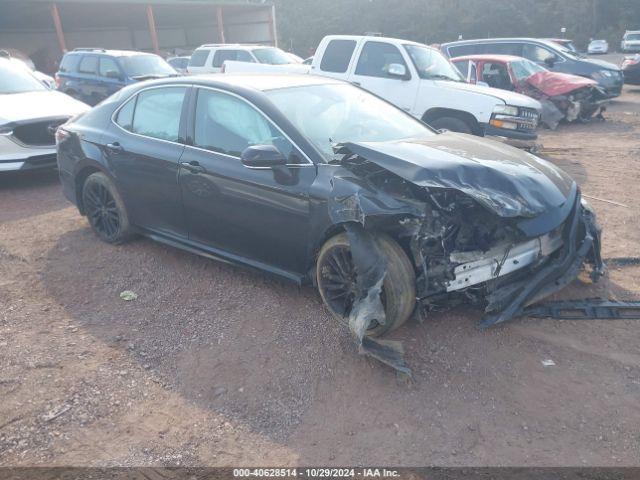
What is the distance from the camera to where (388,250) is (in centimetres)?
338

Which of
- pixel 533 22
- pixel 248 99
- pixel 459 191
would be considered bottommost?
pixel 533 22

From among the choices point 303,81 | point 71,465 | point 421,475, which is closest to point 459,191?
point 421,475

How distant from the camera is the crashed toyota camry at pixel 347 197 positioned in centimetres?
334

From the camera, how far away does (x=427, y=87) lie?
8500 mm

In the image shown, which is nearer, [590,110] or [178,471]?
[178,471]

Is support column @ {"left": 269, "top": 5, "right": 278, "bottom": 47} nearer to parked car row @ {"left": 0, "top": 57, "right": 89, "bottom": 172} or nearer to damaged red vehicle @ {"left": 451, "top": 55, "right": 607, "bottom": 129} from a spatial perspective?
damaged red vehicle @ {"left": 451, "top": 55, "right": 607, "bottom": 129}

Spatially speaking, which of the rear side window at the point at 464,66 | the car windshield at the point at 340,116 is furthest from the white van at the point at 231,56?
the car windshield at the point at 340,116

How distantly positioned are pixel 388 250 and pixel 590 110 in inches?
432

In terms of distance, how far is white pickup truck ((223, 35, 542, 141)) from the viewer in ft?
26.7

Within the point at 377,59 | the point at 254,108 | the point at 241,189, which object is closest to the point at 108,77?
the point at 377,59

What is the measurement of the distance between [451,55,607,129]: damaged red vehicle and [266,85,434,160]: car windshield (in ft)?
25.7

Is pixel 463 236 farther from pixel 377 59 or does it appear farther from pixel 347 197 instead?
pixel 377 59

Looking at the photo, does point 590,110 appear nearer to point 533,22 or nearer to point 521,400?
point 521,400

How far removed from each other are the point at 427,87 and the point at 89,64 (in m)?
8.66
